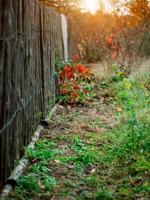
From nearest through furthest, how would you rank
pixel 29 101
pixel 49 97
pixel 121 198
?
1. pixel 121 198
2. pixel 29 101
3. pixel 49 97

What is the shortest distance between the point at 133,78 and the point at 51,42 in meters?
3.48

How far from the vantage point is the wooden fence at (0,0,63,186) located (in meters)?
4.67

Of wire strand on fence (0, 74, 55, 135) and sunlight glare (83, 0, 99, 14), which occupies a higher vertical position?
sunlight glare (83, 0, 99, 14)

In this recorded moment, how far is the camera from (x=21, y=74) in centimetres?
558

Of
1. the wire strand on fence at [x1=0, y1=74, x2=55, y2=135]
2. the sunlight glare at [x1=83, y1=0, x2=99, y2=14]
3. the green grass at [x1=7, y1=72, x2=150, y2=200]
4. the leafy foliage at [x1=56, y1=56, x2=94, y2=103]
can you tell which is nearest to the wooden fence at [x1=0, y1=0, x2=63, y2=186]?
the wire strand on fence at [x1=0, y1=74, x2=55, y2=135]

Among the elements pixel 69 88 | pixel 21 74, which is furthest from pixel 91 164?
pixel 69 88

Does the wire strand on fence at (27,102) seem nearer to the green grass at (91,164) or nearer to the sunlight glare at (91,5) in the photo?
the green grass at (91,164)

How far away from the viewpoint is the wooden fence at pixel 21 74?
4.67 m

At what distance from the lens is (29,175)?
4.95m

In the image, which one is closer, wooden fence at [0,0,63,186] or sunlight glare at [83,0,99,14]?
wooden fence at [0,0,63,186]

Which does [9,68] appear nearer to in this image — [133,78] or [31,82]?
[31,82]

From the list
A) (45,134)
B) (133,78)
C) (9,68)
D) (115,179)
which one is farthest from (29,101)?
(133,78)

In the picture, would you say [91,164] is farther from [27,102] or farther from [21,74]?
[21,74]

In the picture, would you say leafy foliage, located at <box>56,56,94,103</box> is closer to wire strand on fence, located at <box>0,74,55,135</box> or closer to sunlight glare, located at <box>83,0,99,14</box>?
wire strand on fence, located at <box>0,74,55,135</box>
